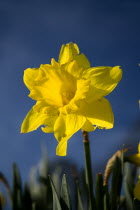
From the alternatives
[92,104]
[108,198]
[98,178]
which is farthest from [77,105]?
[108,198]

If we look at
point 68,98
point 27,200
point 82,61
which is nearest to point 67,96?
point 68,98

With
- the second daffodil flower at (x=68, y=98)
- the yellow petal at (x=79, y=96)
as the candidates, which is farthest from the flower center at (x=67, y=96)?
the yellow petal at (x=79, y=96)

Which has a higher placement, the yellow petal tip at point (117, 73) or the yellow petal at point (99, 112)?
the yellow petal tip at point (117, 73)

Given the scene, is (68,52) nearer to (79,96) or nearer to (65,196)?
(79,96)

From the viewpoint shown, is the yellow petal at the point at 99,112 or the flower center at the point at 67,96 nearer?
the yellow petal at the point at 99,112

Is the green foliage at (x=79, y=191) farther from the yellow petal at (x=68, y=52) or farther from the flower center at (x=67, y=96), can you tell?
the yellow petal at (x=68, y=52)

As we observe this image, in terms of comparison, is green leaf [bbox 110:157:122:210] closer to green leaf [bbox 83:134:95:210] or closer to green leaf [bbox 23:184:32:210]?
green leaf [bbox 83:134:95:210]

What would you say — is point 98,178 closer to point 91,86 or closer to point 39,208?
point 91,86
